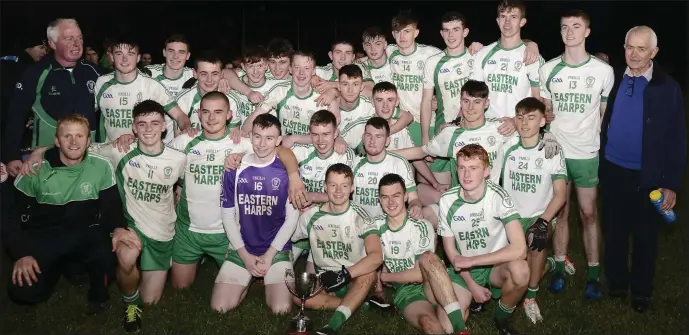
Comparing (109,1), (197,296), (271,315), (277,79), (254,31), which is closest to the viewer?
(271,315)

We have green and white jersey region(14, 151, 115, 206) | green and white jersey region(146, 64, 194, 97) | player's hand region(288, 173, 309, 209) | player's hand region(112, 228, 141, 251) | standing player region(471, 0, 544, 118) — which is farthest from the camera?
green and white jersey region(146, 64, 194, 97)

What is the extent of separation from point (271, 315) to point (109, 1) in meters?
9.29

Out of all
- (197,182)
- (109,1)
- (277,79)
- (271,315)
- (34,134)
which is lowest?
(271,315)

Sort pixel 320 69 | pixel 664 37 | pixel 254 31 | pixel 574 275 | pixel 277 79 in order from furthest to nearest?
pixel 664 37 < pixel 254 31 < pixel 320 69 < pixel 277 79 < pixel 574 275

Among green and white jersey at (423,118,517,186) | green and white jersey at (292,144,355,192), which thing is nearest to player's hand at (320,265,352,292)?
green and white jersey at (292,144,355,192)

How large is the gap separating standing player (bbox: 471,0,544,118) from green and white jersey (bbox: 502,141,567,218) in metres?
0.80

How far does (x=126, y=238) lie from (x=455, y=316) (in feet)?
9.56

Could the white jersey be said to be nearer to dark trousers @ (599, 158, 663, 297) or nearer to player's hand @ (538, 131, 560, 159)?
player's hand @ (538, 131, 560, 159)

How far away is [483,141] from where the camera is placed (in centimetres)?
711

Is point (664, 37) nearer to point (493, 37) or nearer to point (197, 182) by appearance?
point (493, 37)

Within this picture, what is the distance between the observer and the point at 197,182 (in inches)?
278

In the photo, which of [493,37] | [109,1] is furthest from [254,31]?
[493,37]

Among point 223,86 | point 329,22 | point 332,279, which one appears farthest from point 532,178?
point 329,22

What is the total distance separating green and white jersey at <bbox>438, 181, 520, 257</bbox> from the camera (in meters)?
6.15
